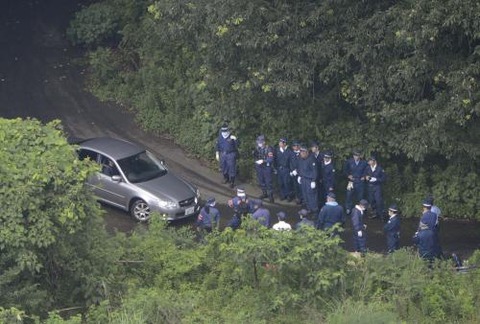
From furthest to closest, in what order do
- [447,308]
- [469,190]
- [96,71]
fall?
[96,71], [469,190], [447,308]

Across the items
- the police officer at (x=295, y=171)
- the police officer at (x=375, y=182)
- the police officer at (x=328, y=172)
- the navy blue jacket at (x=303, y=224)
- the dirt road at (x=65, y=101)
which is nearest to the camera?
the navy blue jacket at (x=303, y=224)

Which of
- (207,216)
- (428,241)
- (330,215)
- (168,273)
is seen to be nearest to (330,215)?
(330,215)

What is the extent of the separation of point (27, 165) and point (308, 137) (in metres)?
10.8

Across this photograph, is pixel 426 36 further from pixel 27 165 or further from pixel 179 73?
pixel 179 73

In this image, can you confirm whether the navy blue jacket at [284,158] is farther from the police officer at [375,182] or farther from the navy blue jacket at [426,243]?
the navy blue jacket at [426,243]

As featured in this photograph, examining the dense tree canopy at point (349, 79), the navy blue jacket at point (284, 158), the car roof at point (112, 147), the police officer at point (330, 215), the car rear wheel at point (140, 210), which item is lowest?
the car rear wheel at point (140, 210)

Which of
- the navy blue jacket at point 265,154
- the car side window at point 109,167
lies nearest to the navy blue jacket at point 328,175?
the navy blue jacket at point 265,154

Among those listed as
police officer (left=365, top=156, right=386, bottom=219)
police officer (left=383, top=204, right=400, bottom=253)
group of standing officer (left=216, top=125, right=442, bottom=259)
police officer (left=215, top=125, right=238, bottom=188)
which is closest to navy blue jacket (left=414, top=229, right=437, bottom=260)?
police officer (left=383, top=204, right=400, bottom=253)

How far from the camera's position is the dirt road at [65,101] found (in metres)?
20.9

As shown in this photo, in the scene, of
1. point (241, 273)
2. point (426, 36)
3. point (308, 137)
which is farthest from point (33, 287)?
point (308, 137)

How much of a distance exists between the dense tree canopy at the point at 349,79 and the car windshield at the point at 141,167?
2167 millimetres

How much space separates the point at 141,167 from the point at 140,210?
3.47ft

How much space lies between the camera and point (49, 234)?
12.6 m

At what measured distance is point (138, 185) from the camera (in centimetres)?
2072
